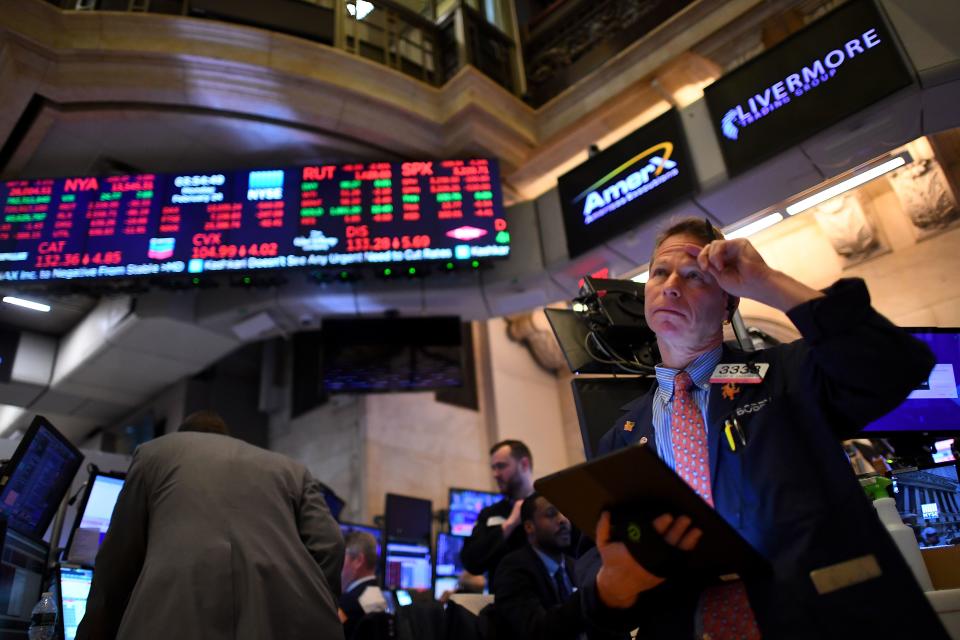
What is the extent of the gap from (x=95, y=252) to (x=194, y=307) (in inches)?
50.8

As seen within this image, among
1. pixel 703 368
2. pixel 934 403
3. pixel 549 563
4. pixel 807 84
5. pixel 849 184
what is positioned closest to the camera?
pixel 703 368

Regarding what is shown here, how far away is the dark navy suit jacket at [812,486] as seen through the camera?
3.52 feet

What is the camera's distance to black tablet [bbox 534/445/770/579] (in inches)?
43.3

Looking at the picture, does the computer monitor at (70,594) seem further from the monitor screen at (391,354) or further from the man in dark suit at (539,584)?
the monitor screen at (391,354)

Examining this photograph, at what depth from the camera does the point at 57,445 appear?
275 cm

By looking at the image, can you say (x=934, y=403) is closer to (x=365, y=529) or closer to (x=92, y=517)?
(x=92, y=517)

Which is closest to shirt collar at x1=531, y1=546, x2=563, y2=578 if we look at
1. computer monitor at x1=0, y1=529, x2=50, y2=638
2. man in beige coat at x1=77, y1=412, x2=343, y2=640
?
man in beige coat at x1=77, y1=412, x2=343, y2=640

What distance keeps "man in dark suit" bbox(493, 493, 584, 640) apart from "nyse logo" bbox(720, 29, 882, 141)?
307 cm

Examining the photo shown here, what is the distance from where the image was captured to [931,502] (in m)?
2.06

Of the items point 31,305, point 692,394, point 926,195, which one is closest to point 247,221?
point 31,305

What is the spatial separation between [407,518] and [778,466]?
216 inches

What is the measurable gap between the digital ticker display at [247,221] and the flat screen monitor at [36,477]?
100 inches

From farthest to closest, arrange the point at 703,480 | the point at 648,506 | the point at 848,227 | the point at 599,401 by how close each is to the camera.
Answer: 1. the point at 848,227
2. the point at 599,401
3. the point at 703,480
4. the point at 648,506

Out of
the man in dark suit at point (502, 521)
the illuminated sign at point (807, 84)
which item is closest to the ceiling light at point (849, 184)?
the illuminated sign at point (807, 84)
